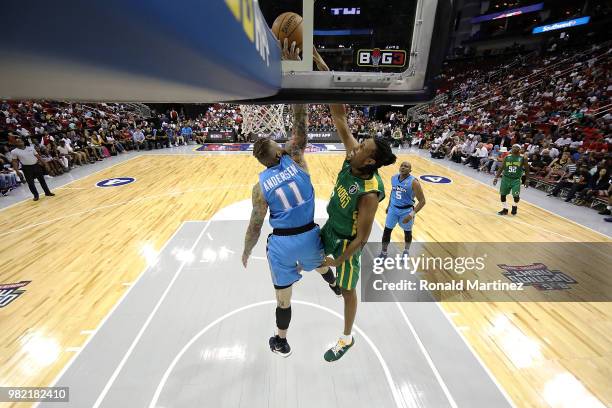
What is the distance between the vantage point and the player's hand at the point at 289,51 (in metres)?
2.37

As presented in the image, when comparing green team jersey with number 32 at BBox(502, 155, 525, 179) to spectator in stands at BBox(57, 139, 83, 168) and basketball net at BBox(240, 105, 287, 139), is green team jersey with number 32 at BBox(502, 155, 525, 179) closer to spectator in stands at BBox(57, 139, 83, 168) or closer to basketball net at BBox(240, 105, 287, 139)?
basketball net at BBox(240, 105, 287, 139)

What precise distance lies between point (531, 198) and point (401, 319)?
24.7 ft

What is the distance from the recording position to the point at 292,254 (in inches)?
121

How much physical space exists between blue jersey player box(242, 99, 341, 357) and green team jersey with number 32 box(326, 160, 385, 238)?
9.7 inches

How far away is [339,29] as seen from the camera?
9.12 feet

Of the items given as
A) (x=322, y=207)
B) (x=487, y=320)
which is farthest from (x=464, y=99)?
(x=487, y=320)

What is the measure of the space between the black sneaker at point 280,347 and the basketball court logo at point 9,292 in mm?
3785

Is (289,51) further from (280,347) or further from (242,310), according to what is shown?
(242,310)

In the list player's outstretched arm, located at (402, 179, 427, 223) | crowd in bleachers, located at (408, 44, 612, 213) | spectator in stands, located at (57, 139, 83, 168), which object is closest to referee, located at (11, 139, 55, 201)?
spectator in stands, located at (57, 139, 83, 168)

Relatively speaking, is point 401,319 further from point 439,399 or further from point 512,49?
point 512,49

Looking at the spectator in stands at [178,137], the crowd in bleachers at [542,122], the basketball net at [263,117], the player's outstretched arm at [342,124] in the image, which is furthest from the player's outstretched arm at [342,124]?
the spectator in stands at [178,137]

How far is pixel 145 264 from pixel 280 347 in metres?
3.13

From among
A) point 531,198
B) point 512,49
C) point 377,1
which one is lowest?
point 531,198

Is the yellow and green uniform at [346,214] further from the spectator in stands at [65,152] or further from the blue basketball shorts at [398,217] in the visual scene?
the spectator in stands at [65,152]
